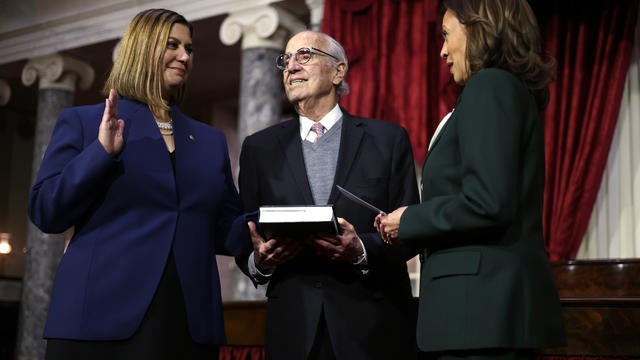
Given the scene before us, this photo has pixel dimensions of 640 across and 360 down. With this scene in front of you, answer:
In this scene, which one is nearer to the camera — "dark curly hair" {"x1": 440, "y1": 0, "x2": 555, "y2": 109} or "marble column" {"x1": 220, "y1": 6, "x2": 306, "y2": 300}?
"dark curly hair" {"x1": 440, "y1": 0, "x2": 555, "y2": 109}

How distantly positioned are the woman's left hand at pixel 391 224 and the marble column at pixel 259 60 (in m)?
4.57

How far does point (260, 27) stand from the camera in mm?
6789

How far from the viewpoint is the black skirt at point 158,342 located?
2043 mm

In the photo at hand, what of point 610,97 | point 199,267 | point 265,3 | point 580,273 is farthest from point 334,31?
point 199,267

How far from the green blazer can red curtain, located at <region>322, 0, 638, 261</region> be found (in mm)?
3643

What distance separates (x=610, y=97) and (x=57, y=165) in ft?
14.6

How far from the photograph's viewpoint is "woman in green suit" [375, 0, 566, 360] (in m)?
1.77

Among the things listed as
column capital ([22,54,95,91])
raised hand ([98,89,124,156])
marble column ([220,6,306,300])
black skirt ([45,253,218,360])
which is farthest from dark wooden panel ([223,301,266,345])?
column capital ([22,54,95,91])

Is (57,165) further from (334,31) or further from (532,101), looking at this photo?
(334,31)

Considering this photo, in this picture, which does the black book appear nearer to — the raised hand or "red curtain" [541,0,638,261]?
the raised hand

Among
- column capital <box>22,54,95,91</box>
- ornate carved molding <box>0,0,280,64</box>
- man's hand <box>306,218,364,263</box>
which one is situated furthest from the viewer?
column capital <box>22,54,95,91</box>

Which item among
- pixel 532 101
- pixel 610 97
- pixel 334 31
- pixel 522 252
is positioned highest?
pixel 334 31

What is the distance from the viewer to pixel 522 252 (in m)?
1.81

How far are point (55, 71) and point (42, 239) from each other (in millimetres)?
1729
